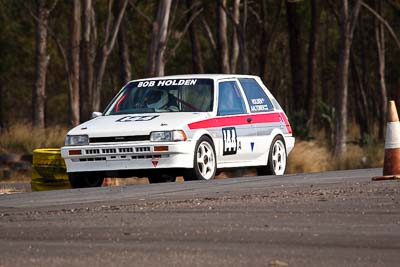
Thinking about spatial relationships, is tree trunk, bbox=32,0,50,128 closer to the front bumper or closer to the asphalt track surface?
the front bumper

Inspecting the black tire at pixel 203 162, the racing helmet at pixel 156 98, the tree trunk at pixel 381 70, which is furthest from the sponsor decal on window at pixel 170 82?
the tree trunk at pixel 381 70

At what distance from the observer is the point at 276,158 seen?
1777 centimetres

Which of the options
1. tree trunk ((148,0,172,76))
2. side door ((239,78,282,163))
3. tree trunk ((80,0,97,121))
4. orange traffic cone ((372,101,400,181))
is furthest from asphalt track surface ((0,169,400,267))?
tree trunk ((80,0,97,121))

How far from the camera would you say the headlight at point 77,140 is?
1588 centimetres

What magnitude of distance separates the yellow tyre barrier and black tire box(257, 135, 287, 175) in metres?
2.67

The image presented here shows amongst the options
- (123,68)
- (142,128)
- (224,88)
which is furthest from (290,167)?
(123,68)

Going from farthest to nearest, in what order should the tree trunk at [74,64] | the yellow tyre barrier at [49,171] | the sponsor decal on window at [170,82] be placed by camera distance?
the tree trunk at [74,64], the yellow tyre barrier at [49,171], the sponsor decal on window at [170,82]

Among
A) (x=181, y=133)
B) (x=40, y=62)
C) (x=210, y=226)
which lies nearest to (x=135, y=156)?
(x=181, y=133)

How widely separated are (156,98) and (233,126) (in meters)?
1.06

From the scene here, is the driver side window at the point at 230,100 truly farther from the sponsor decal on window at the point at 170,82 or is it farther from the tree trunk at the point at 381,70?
the tree trunk at the point at 381,70

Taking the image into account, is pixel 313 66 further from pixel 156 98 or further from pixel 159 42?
pixel 156 98

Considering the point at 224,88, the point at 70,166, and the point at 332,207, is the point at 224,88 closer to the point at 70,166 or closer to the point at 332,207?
the point at 70,166

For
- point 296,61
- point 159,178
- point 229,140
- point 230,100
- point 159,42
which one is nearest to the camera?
point 229,140

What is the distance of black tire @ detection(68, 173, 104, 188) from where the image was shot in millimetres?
16141
